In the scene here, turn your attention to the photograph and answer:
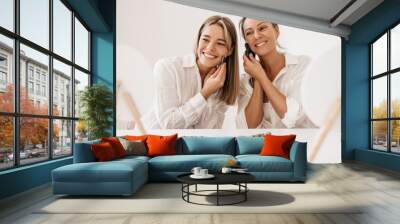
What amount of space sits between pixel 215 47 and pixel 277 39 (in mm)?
1535

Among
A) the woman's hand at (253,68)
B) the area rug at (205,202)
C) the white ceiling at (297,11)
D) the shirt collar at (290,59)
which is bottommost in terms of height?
the area rug at (205,202)

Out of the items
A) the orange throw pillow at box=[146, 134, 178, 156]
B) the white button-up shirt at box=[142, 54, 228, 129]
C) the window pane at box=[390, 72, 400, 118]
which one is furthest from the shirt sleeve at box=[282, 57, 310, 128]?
the orange throw pillow at box=[146, 134, 178, 156]

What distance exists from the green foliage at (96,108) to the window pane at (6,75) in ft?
8.75

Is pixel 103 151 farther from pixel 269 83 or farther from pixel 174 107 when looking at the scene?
pixel 269 83

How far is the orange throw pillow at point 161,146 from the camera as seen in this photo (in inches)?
266

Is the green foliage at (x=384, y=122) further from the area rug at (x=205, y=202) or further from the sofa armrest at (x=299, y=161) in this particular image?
the area rug at (x=205, y=202)

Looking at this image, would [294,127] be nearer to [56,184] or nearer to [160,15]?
[160,15]

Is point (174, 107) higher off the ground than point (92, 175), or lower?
higher

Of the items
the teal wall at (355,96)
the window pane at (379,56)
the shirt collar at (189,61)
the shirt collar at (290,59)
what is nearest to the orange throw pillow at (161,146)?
the shirt collar at (189,61)

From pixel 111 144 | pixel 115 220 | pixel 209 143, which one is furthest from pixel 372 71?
pixel 115 220

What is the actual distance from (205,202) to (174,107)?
4.69 m

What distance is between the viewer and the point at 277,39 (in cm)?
920

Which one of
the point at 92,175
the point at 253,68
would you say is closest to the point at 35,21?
the point at 92,175

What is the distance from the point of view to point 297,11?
840cm
